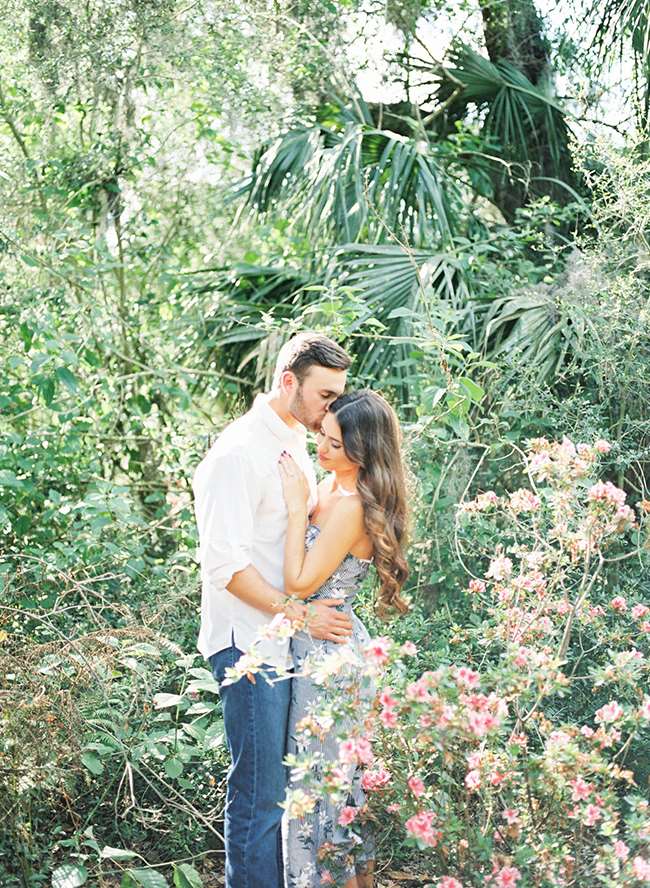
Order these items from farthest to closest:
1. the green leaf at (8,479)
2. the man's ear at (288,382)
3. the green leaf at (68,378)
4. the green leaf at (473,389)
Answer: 1. the green leaf at (68,378)
2. the green leaf at (8,479)
3. the green leaf at (473,389)
4. the man's ear at (288,382)

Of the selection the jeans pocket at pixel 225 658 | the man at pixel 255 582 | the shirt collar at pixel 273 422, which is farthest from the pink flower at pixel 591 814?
the shirt collar at pixel 273 422

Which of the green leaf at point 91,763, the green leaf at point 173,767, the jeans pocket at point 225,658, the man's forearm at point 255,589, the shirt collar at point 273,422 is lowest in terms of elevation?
the green leaf at point 173,767

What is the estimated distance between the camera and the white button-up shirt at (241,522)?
285 cm

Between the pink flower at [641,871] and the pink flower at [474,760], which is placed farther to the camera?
the pink flower at [474,760]

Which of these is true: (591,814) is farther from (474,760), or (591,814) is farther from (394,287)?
(394,287)

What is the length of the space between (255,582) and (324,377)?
0.60 m

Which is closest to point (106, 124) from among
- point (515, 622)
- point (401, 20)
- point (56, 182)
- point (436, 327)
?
point (56, 182)

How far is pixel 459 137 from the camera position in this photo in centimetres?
621

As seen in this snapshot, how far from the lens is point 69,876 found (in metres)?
3.27

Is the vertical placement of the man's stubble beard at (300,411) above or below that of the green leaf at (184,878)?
above

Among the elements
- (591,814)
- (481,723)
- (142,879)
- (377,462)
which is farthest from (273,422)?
(142,879)

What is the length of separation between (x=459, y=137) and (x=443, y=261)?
1.28m

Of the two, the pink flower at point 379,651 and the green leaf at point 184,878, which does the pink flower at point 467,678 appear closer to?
the pink flower at point 379,651

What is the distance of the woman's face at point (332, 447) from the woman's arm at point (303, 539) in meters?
0.11
